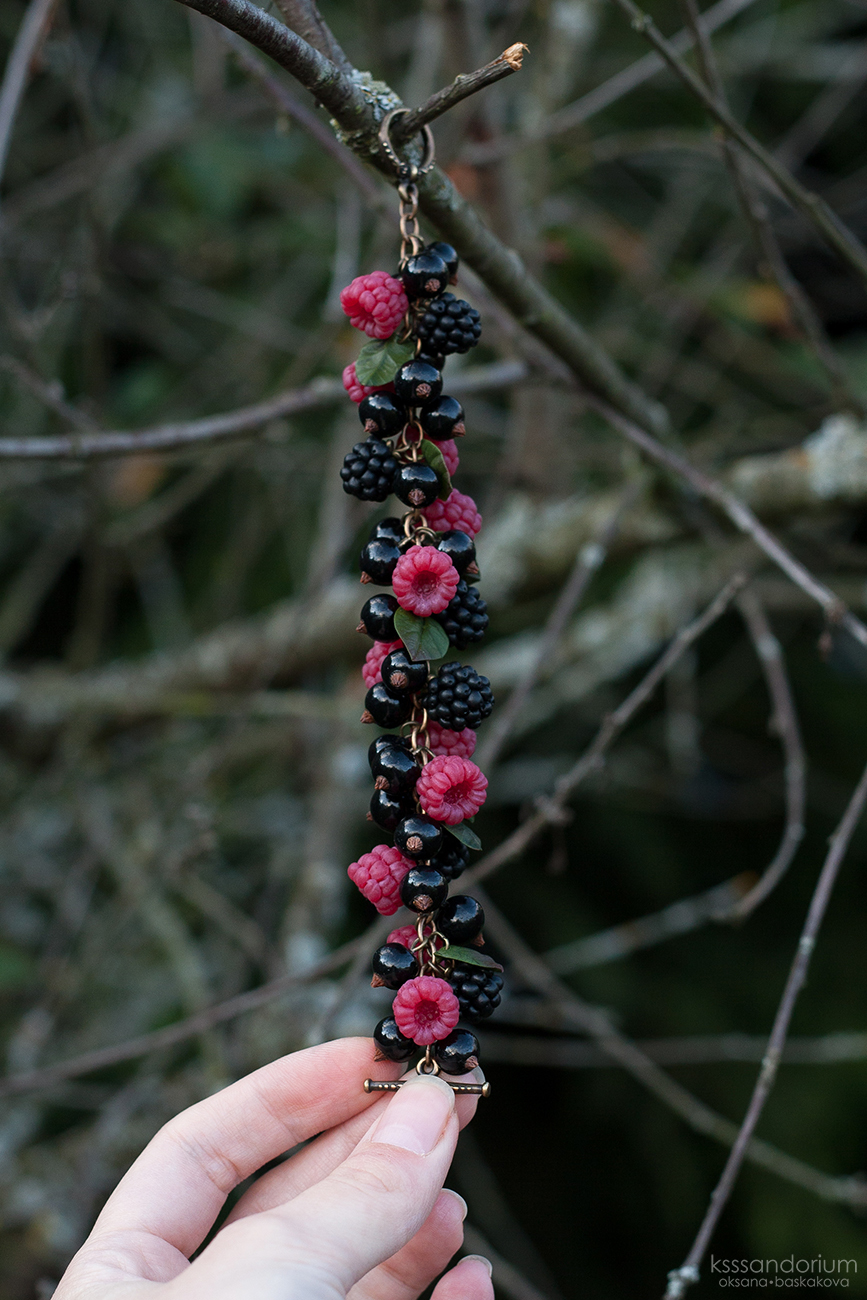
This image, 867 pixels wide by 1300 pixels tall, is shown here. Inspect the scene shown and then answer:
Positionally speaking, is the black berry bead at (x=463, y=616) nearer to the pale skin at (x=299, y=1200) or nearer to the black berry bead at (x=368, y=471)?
the black berry bead at (x=368, y=471)

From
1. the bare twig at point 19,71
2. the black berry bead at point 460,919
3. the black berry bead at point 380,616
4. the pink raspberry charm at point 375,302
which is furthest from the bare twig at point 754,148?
the black berry bead at point 460,919

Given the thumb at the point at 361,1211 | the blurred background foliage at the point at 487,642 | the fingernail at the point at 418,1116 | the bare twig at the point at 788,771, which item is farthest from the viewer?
the blurred background foliage at the point at 487,642

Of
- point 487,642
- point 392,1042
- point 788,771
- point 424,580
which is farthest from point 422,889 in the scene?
point 487,642

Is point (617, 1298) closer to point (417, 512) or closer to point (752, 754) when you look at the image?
point (752, 754)

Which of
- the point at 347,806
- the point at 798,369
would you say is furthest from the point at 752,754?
the point at 347,806

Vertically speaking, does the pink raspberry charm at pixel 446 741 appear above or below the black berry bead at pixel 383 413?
below

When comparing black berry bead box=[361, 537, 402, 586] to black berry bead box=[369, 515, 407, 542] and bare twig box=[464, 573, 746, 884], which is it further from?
bare twig box=[464, 573, 746, 884]

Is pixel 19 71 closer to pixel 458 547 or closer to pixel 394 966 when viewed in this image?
pixel 458 547
